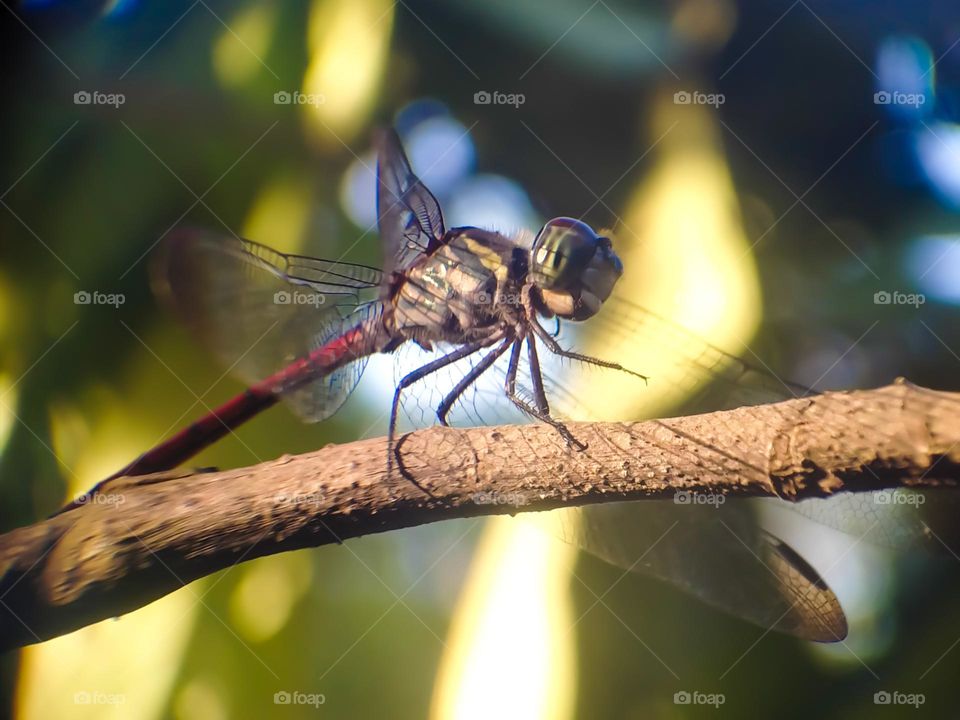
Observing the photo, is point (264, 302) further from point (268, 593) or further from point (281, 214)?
point (268, 593)

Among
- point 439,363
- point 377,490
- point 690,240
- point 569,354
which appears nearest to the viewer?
point 377,490

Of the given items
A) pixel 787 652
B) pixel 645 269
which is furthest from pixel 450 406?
pixel 787 652

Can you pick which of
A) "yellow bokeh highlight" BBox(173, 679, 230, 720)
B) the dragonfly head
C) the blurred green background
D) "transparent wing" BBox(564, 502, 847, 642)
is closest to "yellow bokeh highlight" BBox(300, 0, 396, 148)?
the blurred green background

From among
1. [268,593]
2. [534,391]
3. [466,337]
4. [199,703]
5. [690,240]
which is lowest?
[199,703]

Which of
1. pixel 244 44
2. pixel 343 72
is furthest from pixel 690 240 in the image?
pixel 244 44

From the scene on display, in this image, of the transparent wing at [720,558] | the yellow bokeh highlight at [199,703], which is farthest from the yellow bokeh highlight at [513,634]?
the yellow bokeh highlight at [199,703]

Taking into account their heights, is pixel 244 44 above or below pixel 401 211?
above

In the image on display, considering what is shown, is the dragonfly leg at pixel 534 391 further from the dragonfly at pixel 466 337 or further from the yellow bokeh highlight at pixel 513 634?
the yellow bokeh highlight at pixel 513 634
